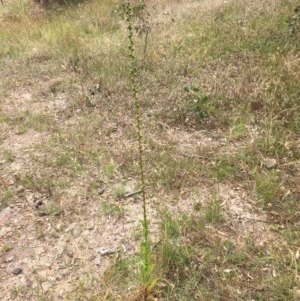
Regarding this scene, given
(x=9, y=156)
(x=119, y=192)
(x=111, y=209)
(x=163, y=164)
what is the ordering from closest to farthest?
(x=111, y=209) → (x=119, y=192) → (x=163, y=164) → (x=9, y=156)

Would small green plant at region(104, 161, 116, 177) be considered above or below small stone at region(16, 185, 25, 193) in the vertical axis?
above

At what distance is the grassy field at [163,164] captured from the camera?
10.2ft

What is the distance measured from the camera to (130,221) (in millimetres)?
3621

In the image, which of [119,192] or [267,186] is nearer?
[267,186]

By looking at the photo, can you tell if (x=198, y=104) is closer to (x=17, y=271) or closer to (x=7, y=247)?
(x=7, y=247)

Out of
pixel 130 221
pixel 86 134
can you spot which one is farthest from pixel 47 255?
pixel 86 134

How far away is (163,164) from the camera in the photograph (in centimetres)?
421

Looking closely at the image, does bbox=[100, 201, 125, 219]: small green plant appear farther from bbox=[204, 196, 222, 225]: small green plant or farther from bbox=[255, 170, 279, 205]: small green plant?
bbox=[255, 170, 279, 205]: small green plant

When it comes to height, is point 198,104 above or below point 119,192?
above

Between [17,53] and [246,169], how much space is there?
17.9ft

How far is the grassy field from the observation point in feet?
10.2

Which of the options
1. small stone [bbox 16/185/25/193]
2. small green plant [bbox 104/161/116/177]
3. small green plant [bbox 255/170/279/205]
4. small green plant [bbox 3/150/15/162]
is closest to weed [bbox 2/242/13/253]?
small stone [bbox 16/185/25/193]

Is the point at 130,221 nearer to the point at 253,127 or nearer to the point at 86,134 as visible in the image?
the point at 86,134

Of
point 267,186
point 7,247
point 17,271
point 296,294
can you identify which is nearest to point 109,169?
point 7,247
